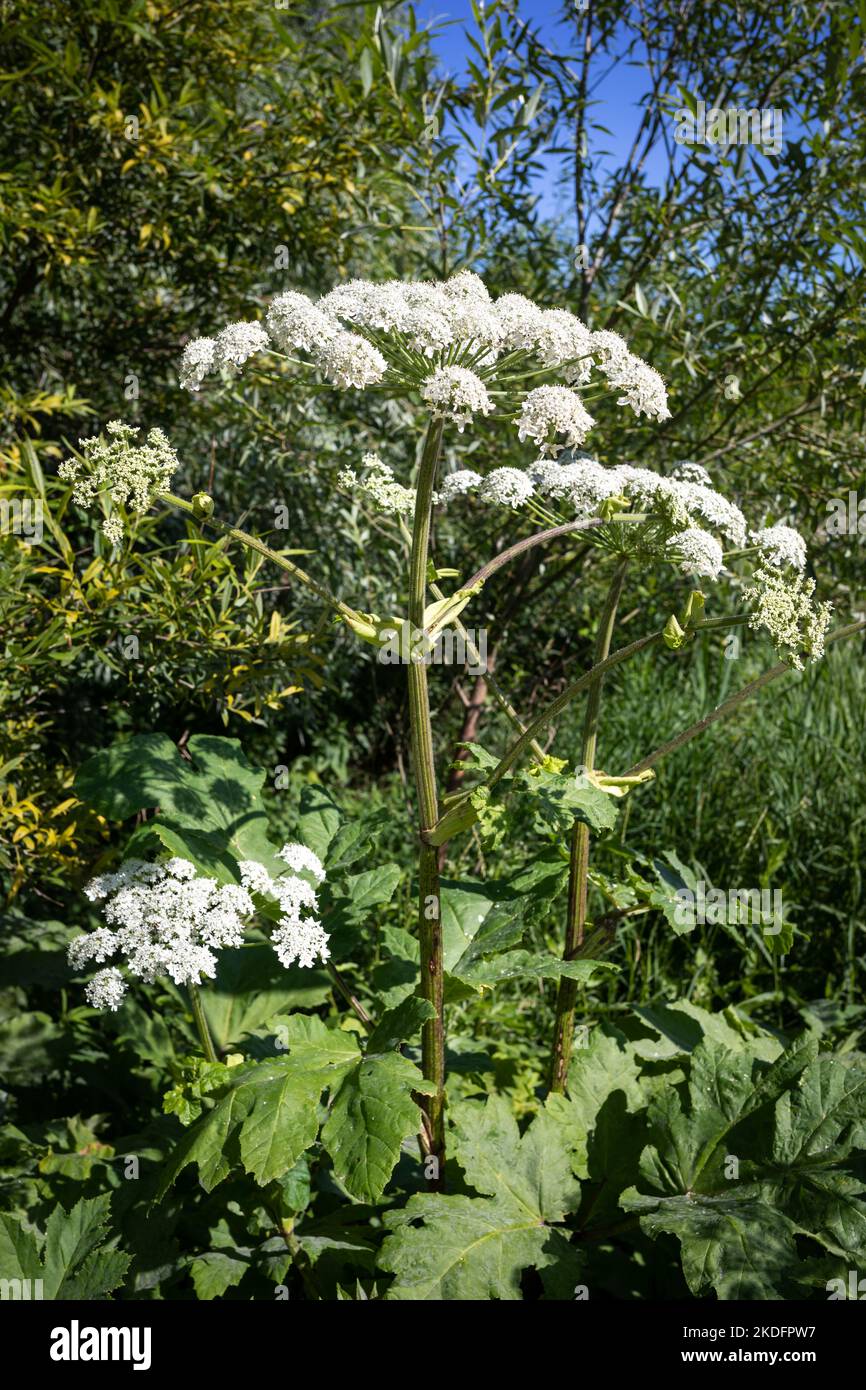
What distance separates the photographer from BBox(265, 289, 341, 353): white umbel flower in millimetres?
1953

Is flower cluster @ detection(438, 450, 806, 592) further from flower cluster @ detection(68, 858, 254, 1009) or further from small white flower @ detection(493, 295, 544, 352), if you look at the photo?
flower cluster @ detection(68, 858, 254, 1009)

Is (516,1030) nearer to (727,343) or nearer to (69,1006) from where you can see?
(69,1006)

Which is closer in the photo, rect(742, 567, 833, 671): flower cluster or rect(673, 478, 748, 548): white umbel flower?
rect(742, 567, 833, 671): flower cluster

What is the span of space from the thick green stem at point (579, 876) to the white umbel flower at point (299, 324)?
908mm

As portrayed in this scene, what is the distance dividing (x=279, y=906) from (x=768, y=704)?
384 cm

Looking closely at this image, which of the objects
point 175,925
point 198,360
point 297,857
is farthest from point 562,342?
point 175,925

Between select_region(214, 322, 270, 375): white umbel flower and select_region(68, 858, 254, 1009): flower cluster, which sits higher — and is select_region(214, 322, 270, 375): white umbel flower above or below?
above

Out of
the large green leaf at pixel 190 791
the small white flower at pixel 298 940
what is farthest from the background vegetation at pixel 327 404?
the small white flower at pixel 298 940

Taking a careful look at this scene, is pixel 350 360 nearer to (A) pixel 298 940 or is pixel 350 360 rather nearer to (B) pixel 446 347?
(B) pixel 446 347

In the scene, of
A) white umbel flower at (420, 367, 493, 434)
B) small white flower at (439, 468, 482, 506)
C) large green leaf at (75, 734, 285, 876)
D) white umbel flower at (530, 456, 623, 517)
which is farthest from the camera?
large green leaf at (75, 734, 285, 876)

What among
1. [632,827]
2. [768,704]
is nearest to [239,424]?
[632,827]

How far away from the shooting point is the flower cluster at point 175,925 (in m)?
2.04

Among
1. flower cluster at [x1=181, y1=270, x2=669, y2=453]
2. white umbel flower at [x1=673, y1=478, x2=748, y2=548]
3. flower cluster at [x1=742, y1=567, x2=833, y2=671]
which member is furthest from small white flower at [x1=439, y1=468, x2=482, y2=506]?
flower cluster at [x1=742, y1=567, x2=833, y2=671]

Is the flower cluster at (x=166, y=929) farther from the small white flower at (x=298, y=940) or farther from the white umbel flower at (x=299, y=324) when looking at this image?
the white umbel flower at (x=299, y=324)
